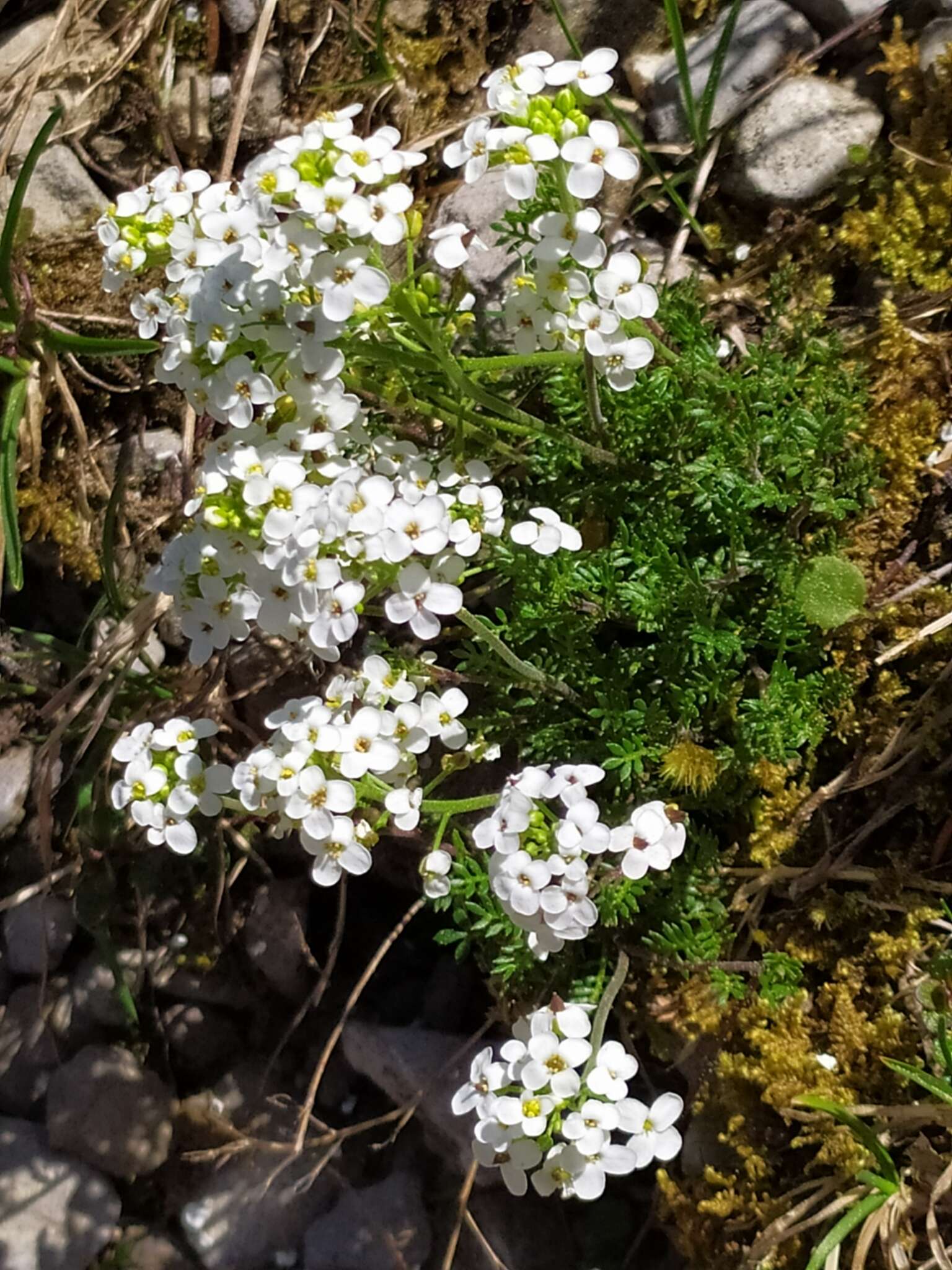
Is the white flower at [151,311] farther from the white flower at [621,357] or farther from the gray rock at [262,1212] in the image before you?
the gray rock at [262,1212]

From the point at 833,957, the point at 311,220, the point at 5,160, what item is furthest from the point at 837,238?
the point at 5,160

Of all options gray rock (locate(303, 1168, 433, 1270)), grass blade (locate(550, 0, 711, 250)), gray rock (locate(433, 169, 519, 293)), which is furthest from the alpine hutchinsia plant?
gray rock (locate(303, 1168, 433, 1270))

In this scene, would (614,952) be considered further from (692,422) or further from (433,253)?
(433,253)

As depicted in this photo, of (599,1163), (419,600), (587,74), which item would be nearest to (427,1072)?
(599,1163)

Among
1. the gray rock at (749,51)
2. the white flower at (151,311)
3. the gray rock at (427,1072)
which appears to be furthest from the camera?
the gray rock at (427,1072)

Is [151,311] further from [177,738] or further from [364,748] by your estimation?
[364,748]

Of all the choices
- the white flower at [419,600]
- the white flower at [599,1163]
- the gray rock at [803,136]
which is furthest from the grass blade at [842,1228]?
the gray rock at [803,136]
